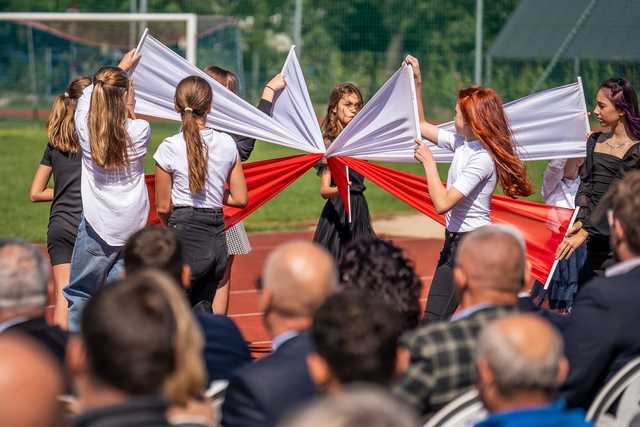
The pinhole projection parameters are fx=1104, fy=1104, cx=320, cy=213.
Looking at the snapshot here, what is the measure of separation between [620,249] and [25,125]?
24.7 m

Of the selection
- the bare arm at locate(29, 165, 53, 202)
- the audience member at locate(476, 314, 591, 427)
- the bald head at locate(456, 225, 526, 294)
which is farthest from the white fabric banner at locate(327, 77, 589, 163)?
the audience member at locate(476, 314, 591, 427)

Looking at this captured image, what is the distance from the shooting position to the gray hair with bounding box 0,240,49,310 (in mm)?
4047

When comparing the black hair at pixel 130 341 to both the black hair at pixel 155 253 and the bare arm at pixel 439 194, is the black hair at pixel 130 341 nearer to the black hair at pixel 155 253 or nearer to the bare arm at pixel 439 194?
the black hair at pixel 155 253

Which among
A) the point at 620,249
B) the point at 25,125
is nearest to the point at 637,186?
the point at 620,249

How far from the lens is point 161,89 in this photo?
25.4 ft

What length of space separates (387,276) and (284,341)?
0.75 metres

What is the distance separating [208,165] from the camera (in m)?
6.62

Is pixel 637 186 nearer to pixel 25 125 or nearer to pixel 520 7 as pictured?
pixel 520 7

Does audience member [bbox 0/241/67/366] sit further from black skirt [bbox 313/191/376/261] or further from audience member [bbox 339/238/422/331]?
black skirt [bbox 313/191/376/261]

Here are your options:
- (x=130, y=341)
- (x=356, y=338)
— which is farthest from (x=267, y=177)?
(x=130, y=341)

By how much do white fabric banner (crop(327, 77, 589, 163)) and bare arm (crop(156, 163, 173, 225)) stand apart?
4.51ft

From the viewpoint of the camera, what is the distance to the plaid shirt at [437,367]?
3.77 m

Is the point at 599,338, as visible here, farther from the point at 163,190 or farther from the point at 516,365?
the point at 163,190

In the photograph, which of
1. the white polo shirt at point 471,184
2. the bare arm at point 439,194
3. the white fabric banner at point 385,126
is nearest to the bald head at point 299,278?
the bare arm at point 439,194
